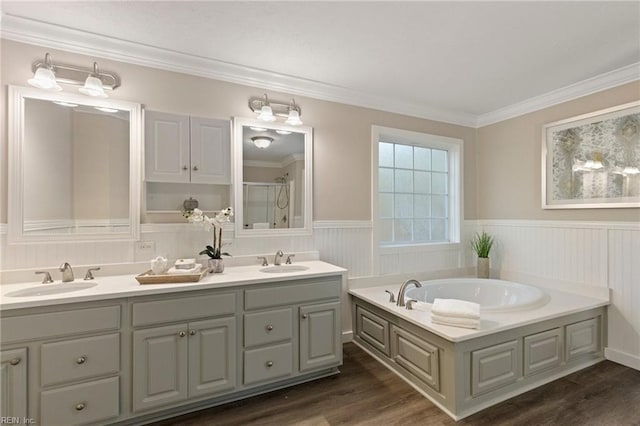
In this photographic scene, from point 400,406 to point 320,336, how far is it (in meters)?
0.70

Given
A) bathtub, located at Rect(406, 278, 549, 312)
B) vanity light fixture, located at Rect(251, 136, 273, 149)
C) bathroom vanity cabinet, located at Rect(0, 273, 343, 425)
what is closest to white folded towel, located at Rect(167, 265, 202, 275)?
bathroom vanity cabinet, located at Rect(0, 273, 343, 425)

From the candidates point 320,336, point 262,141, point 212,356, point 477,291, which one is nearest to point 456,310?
point 320,336

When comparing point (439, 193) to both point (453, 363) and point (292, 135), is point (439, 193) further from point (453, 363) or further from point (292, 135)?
point (453, 363)

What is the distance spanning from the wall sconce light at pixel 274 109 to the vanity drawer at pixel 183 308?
58.8 inches

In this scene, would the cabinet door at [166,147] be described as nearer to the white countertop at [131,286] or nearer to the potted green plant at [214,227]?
the potted green plant at [214,227]

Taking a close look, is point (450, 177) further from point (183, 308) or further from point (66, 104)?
point (66, 104)

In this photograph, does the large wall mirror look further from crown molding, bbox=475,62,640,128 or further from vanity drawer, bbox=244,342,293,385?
crown molding, bbox=475,62,640,128

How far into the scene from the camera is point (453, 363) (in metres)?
1.88

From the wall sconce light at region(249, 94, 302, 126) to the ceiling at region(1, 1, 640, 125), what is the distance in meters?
0.14

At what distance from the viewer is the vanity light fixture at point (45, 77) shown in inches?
72.3

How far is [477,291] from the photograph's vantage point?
321cm

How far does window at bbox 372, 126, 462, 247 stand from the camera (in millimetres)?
3340

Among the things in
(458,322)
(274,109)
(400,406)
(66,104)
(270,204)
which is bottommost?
(400,406)

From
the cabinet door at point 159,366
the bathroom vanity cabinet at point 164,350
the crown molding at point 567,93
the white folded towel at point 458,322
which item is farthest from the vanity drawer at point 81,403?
the crown molding at point 567,93
